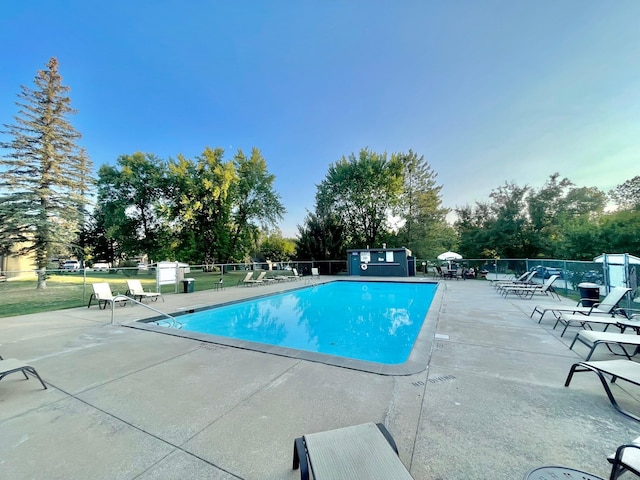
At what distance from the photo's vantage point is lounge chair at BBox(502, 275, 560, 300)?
354 inches

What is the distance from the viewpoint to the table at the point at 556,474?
5.05 ft

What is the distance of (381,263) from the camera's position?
2008 centimetres

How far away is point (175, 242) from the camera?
25.5m

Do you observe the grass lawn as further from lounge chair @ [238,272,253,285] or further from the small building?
the small building

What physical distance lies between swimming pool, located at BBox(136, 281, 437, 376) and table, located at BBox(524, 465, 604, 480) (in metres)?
2.24

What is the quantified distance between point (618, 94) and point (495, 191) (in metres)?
12.6

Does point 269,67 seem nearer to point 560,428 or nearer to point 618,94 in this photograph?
point 618,94

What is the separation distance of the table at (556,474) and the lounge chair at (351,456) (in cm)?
90

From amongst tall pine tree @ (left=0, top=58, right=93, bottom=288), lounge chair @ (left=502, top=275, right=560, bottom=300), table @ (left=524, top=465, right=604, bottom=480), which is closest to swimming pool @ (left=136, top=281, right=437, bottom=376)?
table @ (left=524, top=465, right=604, bottom=480)

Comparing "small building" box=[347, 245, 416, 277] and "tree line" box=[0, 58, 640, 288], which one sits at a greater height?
"tree line" box=[0, 58, 640, 288]

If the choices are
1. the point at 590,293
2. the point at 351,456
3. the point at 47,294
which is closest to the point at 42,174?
the point at 47,294

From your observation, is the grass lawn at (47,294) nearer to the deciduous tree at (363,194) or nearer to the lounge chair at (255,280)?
the lounge chair at (255,280)

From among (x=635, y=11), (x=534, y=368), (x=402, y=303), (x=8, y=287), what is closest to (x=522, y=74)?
(x=635, y=11)

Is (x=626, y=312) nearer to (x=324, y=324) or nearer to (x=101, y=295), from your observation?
(x=324, y=324)
